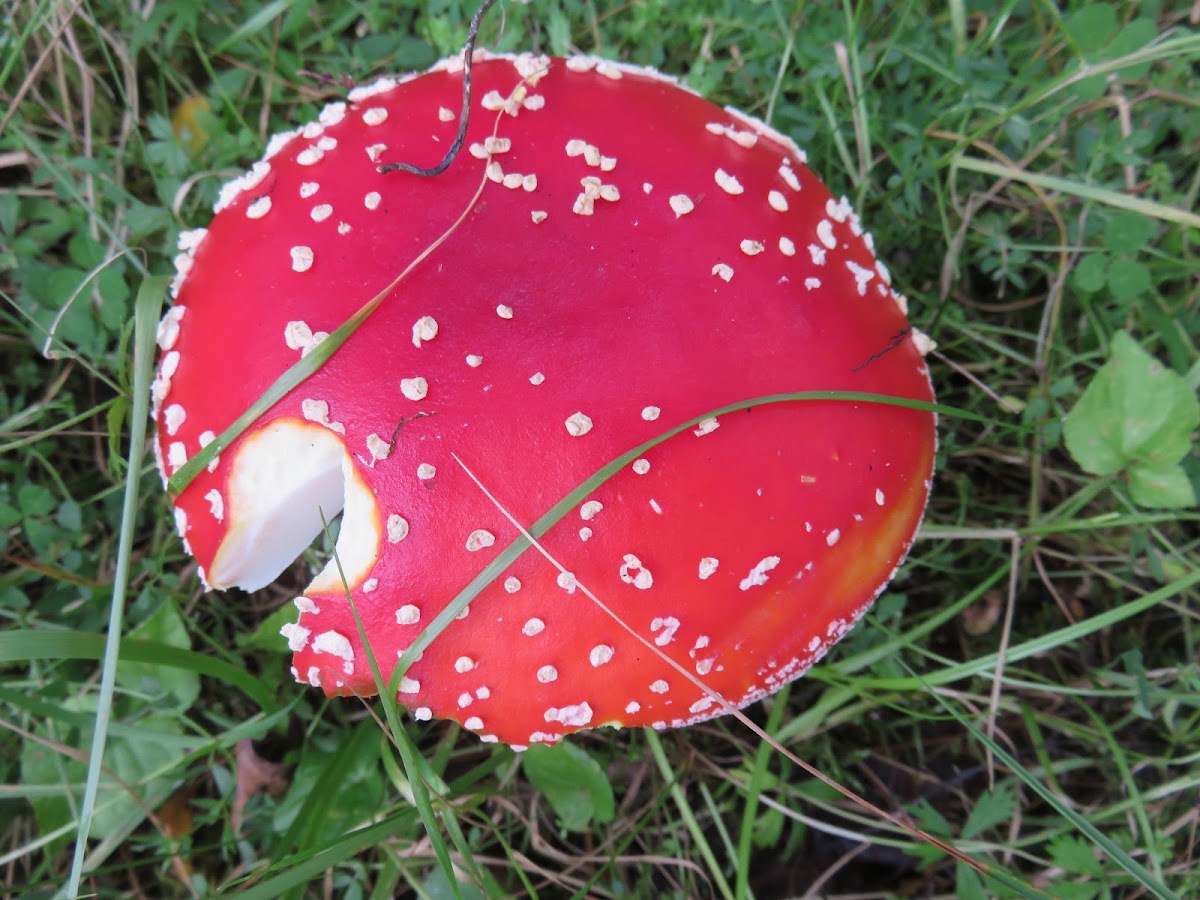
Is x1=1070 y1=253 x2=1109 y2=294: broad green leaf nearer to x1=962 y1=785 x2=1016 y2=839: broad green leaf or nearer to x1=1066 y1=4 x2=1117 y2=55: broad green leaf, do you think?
x1=1066 y1=4 x2=1117 y2=55: broad green leaf

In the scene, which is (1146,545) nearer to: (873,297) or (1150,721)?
(1150,721)

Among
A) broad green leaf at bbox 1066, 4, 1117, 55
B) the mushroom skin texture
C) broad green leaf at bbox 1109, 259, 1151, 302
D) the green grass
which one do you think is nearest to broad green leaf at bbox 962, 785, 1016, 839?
the green grass

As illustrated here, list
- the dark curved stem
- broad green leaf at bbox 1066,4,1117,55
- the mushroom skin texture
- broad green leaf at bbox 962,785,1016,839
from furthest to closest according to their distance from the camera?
1. broad green leaf at bbox 1066,4,1117,55
2. broad green leaf at bbox 962,785,1016,839
3. the dark curved stem
4. the mushroom skin texture

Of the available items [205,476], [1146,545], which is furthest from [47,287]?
[1146,545]

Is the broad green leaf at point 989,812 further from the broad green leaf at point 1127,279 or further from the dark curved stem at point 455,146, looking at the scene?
→ the dark curved stem at point 455,146

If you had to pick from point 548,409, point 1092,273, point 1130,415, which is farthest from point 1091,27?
point 548,409

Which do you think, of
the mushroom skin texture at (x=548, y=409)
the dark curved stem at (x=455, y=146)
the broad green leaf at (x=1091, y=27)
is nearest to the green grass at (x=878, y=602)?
the broad green leaf at (x=1091, y=27)

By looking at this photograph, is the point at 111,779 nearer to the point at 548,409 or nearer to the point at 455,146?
the point at 548,409
